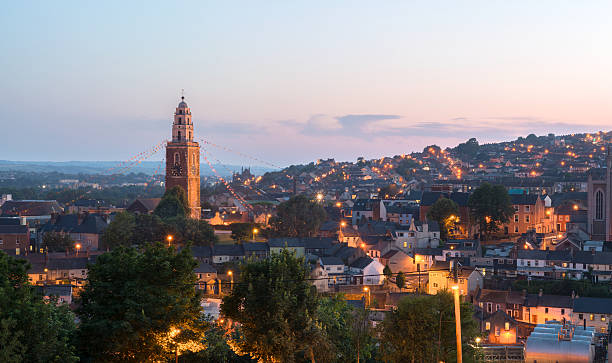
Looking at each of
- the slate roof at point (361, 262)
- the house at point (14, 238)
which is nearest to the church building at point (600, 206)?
the slate roof at point (361, 262)

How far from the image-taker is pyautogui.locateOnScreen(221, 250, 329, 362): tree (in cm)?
1869

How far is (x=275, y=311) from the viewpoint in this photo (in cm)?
1872

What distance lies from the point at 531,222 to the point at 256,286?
55.4 metres

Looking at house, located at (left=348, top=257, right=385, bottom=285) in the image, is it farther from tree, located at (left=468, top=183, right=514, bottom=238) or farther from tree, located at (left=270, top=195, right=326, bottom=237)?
tree, located at (left=468, top=183, right=514, bottom=238)

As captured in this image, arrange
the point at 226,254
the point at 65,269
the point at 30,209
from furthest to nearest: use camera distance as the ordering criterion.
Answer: the point at 30,209, the point at 226,254, the point at 65,269

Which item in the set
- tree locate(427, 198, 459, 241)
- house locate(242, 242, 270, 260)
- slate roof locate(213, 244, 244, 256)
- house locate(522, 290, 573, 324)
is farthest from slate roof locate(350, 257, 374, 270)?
tree locate(427, 198, 459, 241)

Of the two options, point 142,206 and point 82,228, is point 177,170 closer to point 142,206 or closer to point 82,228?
point 142,206

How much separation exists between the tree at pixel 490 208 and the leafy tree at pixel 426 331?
44.2 meters

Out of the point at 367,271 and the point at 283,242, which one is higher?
the point at 283,242

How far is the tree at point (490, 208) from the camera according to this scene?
212 ft

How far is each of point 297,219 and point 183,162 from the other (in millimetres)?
19909

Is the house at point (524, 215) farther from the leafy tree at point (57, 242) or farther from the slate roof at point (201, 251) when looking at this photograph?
the leafy tree at point (57, 242)

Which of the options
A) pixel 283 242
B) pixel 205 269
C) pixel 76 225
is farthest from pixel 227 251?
pixel 76 225

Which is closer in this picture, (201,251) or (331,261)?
(331,261)
